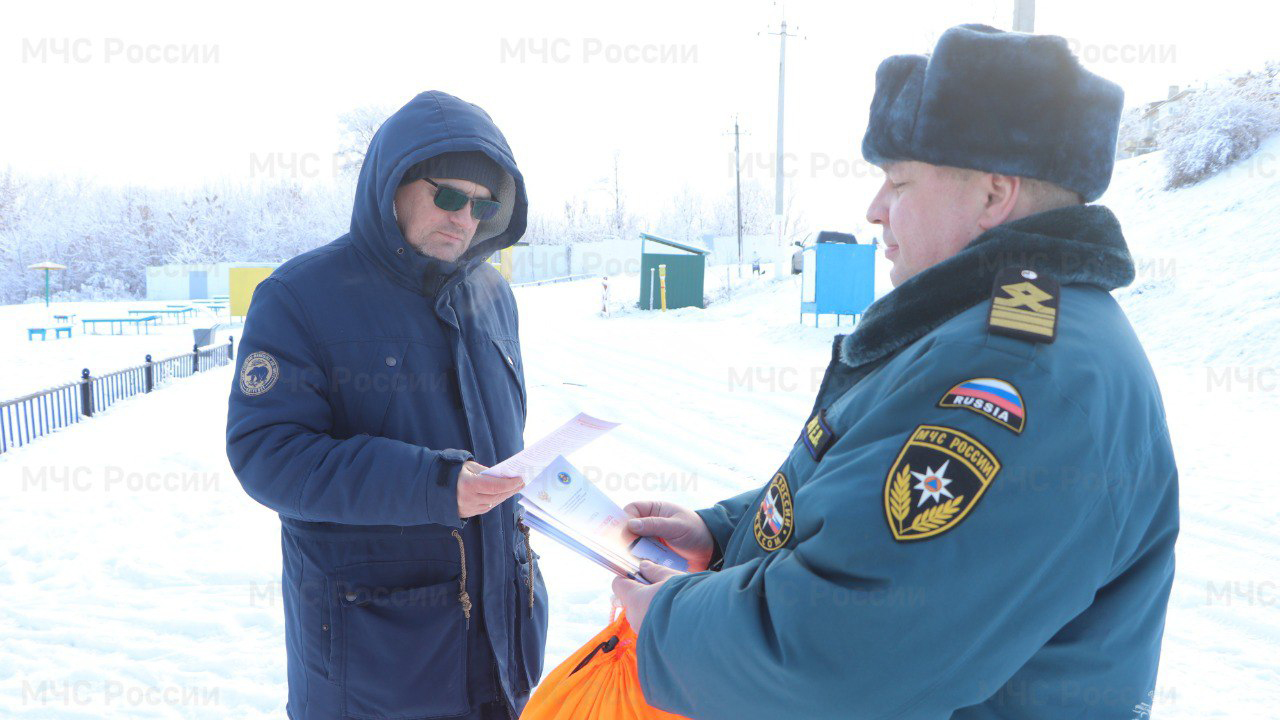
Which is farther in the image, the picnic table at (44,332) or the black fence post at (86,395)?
the picnic table at (44,332)

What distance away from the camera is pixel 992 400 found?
0.93m

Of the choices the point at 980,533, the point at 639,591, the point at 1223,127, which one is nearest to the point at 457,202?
the point at 639,591

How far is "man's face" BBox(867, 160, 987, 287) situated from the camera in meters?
1.20

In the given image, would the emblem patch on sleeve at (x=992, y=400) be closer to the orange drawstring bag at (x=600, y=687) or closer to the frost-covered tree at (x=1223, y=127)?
the orange drawstring bag at (x=600, y=687)

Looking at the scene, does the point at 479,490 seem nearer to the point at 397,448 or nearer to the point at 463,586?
the point at 397,448

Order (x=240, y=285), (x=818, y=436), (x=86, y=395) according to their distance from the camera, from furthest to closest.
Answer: (x=240, y=285) < (x=86, y=395) < (x=818, y=436)

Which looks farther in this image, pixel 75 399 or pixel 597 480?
pixel 75 399

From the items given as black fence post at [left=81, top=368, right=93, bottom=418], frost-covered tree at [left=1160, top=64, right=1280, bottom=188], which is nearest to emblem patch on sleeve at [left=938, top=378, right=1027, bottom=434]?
black fence post at [left=81, top=368, right=93, bottom=418]

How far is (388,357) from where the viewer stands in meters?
2.00

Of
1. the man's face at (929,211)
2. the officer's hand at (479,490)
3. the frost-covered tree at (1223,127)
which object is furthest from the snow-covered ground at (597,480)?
the frost-covered tree at (1223,127)

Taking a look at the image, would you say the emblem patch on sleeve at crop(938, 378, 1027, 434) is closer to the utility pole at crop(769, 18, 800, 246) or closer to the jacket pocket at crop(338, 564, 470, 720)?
the jacket pocket at crop(338, 564, 470, 720)

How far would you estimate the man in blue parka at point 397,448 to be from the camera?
5.96 ft

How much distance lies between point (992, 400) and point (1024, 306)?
0.16 meters

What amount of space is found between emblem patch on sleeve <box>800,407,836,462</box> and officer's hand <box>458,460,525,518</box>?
724mm
